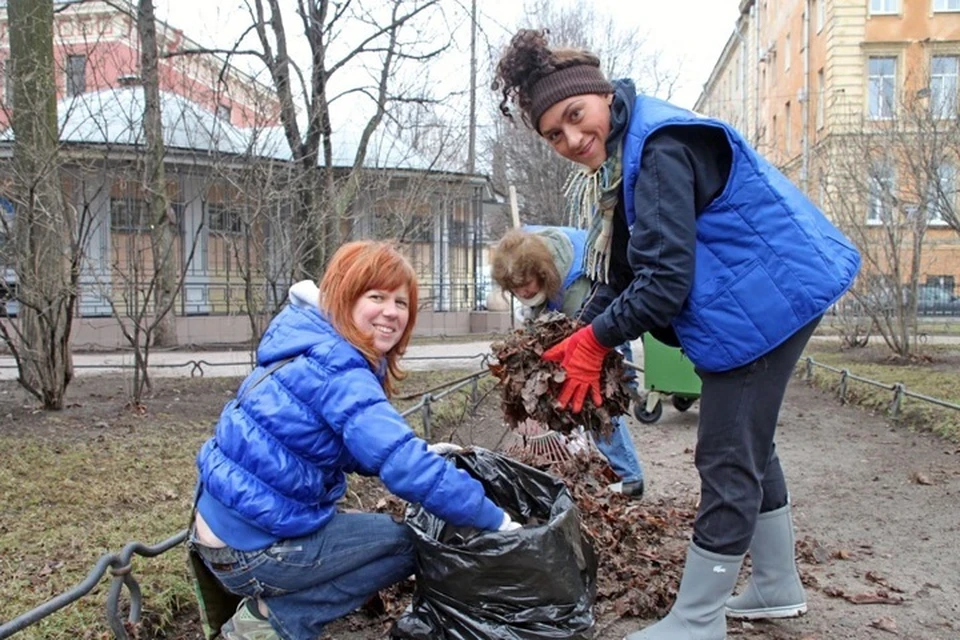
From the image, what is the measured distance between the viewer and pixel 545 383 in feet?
10.3

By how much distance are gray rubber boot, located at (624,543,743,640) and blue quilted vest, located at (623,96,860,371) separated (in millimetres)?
596

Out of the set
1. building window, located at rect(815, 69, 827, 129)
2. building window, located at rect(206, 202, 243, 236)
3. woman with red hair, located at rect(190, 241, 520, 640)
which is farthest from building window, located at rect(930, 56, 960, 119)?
building window, located at rect(815, 69, 827, 129)

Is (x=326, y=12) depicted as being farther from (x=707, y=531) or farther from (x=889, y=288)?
(x=707, y=531)

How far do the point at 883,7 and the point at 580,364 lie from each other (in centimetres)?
3050

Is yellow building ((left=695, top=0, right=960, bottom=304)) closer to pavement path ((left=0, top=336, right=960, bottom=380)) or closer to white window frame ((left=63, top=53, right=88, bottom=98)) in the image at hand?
pavement path ((left=0, top=336, right=960, bottom=380))

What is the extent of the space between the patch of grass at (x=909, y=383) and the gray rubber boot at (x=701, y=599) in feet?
14.9

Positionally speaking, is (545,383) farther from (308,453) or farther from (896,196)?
(896,196)

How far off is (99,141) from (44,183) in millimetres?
1269

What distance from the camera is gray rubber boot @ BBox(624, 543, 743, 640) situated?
263cm

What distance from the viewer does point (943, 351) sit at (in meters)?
13.5

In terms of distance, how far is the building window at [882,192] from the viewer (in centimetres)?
1205

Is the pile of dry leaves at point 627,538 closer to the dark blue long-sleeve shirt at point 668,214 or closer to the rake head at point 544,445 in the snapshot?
the rake head at point 544,445

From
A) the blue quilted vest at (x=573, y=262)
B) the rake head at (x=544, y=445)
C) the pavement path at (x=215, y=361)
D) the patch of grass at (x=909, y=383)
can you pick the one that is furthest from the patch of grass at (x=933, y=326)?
the blue quilted vest at (x=573, y=262)

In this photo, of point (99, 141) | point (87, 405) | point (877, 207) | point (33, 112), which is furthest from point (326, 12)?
point (877, 207)
